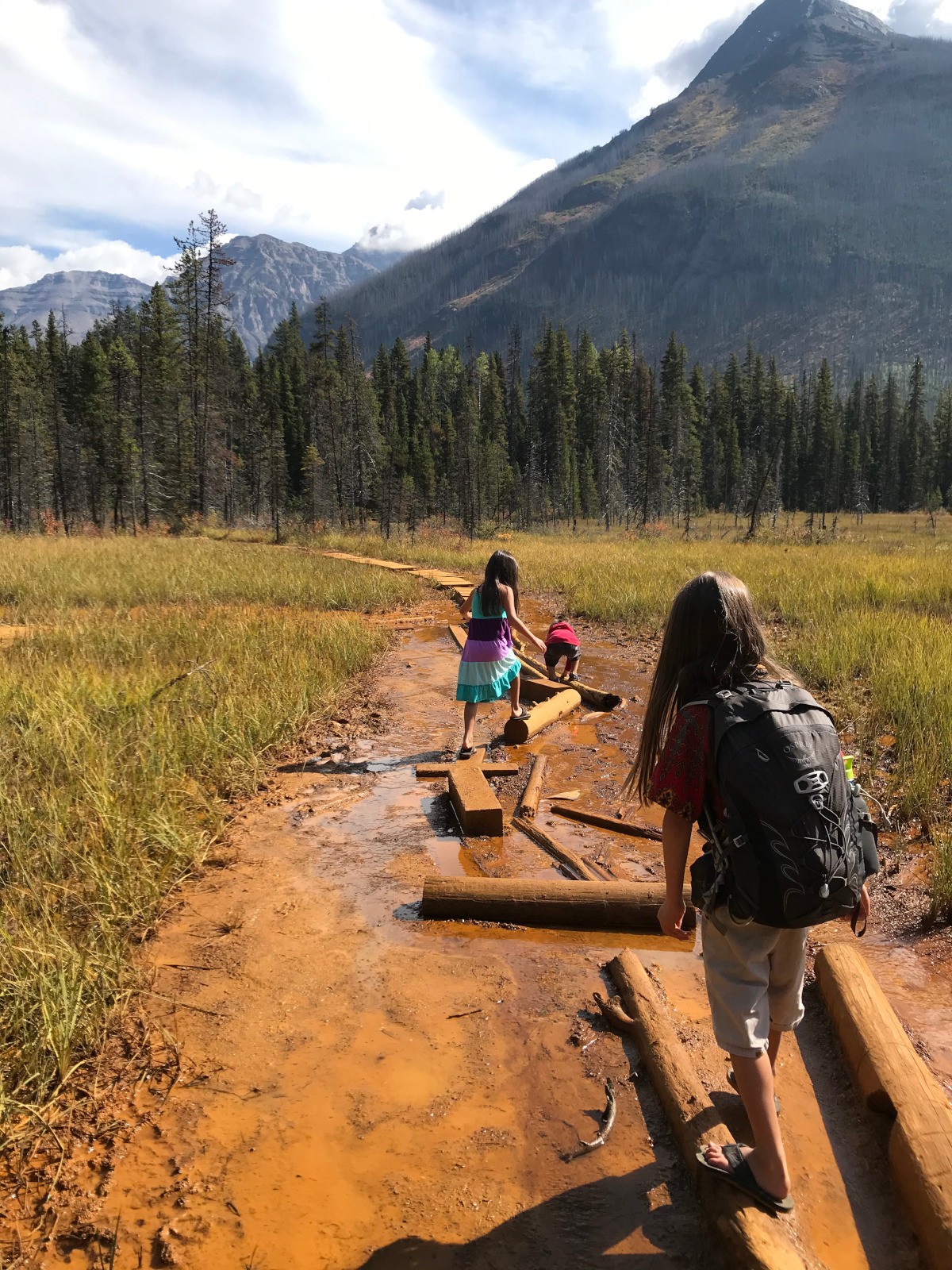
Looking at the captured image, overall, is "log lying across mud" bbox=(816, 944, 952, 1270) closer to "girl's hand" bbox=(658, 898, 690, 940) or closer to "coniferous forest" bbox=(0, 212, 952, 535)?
"girl's hand" bbox=(658, 898, 690, 940)

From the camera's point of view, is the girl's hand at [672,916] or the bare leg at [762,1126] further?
the girl's hand at [672,916]

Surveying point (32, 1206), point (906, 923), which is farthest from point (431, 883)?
point (906, 923)

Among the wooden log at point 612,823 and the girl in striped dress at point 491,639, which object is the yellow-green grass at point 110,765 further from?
the wooden log at point 612,823

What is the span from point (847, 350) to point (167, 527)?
150 metres

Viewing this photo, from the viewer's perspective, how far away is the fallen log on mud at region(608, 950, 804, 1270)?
1.86 meters

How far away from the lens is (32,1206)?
6.93 feet

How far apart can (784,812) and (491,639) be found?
447cm

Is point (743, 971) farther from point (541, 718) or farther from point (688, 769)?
point (541, 718)

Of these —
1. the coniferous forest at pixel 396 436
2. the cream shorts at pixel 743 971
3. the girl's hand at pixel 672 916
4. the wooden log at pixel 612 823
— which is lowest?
the wooden log at pixel 612 823

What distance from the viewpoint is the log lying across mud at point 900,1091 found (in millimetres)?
2005

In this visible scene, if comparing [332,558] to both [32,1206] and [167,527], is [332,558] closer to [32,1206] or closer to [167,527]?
[167,527]

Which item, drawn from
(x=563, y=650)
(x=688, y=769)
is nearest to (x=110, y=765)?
(x=688, y=769)

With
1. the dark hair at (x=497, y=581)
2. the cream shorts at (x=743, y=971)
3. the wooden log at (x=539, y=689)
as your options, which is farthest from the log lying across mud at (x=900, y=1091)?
the wooden log at (x=539, y=689)

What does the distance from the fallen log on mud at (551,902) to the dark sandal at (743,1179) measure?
4.90 ft
